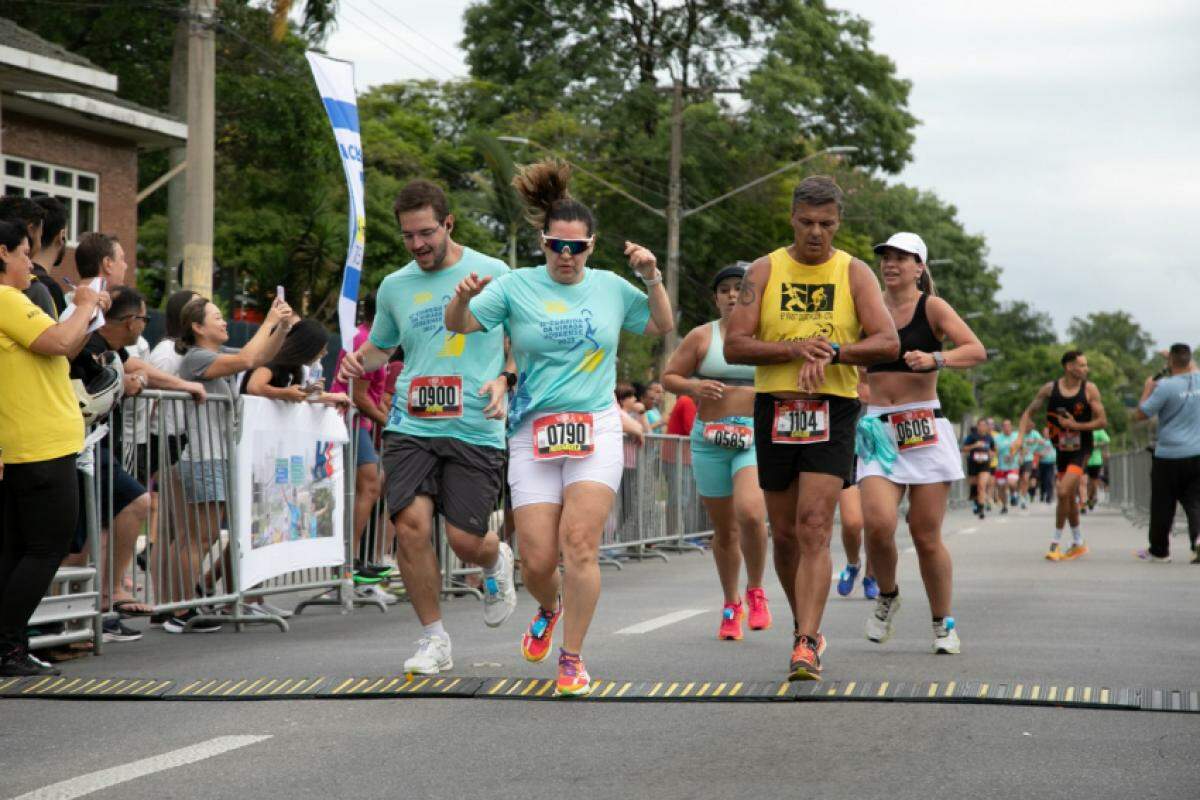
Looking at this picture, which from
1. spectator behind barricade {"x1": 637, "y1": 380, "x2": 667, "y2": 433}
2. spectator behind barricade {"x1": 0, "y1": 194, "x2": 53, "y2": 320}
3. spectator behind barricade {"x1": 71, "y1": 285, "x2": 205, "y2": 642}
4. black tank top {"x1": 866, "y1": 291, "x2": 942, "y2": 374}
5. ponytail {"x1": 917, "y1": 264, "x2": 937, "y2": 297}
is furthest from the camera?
spectator behind barricade {"x1": 637, "y1": 380, "x2": 667, "y2": 433}

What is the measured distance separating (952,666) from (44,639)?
412 cm

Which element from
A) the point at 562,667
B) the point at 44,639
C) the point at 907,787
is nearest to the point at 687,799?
the point at 907,787

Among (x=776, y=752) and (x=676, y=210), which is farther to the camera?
(x=676, y=210)

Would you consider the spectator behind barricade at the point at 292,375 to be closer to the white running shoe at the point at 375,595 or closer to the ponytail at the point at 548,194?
the white running shoe at the point at 375,595

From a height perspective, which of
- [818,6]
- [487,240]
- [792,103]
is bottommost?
[487,240]

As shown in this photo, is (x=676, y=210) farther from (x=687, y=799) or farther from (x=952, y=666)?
(x=687, y=799)

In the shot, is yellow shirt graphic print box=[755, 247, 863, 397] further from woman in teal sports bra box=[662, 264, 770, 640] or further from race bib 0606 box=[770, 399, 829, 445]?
woman in teal sports bra box=[662, 264, 770, 640]

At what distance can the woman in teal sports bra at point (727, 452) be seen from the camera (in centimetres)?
963

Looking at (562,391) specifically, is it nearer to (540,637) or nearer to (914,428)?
(540,637)

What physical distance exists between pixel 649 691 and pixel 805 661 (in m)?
0.69

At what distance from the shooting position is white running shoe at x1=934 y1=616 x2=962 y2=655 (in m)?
8.59

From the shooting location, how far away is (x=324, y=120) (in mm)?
37469

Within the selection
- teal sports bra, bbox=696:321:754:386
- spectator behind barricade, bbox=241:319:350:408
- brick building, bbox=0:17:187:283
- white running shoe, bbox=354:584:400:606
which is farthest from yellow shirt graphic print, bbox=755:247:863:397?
brick building, bbox=0:17:187:283

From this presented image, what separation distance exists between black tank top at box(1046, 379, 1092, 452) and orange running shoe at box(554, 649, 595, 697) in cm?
1157
